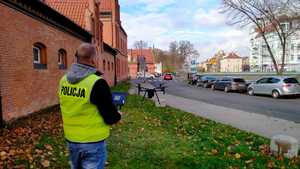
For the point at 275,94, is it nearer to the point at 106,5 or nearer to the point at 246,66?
the point at 106,5

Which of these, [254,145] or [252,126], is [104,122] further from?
→ [252,126]

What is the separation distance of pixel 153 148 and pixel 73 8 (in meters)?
19.6

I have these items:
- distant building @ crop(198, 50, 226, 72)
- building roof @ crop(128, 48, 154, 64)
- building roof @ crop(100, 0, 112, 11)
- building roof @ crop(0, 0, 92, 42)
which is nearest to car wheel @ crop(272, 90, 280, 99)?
building roof @ crop(0, 0, 92, 42)

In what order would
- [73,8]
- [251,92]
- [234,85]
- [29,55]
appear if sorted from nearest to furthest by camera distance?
1. [29,55]
2. [73,8]
3. [251,92]
4. [234,85]

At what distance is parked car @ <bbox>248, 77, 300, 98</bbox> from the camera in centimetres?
2295

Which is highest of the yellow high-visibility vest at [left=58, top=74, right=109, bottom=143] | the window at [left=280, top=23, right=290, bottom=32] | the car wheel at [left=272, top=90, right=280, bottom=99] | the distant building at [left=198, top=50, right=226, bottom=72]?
the window at [left=280, top=23, right=290, bottom=32]

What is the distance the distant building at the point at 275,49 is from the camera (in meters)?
31.9

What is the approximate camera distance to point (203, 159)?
5559 mm

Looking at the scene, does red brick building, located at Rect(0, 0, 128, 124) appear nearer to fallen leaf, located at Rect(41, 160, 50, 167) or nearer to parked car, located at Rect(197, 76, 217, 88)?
fallen leaf, located at Rect(41, 160, 50, 167)

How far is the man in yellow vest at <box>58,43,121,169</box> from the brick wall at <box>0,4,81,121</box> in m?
6.42

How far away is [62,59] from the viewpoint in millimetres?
15734

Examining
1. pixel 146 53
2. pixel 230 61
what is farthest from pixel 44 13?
pixel 230 61

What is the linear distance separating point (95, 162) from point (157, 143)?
13.0 ft

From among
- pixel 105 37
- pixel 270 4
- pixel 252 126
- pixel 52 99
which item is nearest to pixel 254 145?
pixel 252 126
